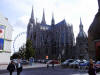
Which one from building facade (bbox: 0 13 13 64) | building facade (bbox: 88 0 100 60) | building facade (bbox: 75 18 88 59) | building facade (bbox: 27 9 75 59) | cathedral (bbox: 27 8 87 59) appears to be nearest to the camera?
building facade (bbox: 0 13 13 64)

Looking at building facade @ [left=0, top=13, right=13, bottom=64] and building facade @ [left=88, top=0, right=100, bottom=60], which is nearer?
building facade @ [left=0, top=13, right=13, bottom=64]

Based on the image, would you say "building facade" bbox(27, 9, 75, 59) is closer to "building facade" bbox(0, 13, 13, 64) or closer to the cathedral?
the cathedral

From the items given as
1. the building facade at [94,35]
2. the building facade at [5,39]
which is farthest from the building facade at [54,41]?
the building facade at [5,39]

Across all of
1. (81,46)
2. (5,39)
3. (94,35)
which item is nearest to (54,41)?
(81,46)

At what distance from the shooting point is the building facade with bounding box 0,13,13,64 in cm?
2320

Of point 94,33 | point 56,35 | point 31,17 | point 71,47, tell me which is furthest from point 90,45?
point 31,17

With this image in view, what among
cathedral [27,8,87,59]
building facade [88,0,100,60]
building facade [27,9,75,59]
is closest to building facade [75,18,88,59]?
cathedral [27,8,87,59]

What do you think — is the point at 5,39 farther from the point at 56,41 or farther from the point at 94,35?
the point at 56,41

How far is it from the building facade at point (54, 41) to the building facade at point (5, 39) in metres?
54.1

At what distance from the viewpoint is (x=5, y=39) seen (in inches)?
942

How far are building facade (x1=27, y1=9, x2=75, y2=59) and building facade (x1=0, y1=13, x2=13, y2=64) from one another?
5415 centimetres

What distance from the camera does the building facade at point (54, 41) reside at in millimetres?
81312

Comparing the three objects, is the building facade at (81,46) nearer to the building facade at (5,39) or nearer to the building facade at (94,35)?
the building facade at (94,35)

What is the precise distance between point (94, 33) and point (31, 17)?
81.6 m
